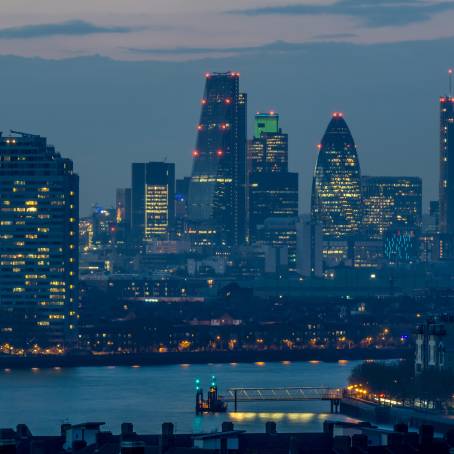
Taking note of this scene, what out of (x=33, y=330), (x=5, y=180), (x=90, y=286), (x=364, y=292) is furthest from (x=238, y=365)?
(x=364, y=292)

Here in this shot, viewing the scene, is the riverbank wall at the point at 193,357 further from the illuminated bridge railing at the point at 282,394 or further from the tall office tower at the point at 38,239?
the illuminated bridge railing at the point at 282,394

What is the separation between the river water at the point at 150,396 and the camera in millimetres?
68062

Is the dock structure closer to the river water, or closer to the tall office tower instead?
the river water

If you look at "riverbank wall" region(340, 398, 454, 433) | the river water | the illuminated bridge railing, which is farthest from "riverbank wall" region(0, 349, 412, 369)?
"riverbank wall" region(340, 398, 454, 433)

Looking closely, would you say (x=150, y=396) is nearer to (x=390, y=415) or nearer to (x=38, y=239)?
(x=390, y=415)

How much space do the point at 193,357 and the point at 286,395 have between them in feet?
121

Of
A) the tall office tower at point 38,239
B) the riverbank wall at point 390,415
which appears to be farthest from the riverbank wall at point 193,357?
the riverbank wall at point 390,415

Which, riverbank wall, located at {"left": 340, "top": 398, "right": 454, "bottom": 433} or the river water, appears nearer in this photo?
riverbank wall, located at {"left": 340, "top": 398, "right": 454, "bottom": 433}

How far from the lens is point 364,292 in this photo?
618ft

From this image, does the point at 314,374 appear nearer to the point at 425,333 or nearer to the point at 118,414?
the point at 425,333

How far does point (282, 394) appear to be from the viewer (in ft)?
265

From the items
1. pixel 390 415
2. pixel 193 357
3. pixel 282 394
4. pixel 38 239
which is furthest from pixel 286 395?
pixel 38 239

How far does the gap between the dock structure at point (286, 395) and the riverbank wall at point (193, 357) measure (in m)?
27.5

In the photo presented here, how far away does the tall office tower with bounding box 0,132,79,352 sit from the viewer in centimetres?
12312
